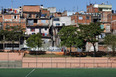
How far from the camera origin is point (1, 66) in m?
57.3

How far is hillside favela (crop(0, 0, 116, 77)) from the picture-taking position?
53.0m

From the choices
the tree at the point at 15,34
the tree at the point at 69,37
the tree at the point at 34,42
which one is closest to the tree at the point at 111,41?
the tree at the point at 69,37

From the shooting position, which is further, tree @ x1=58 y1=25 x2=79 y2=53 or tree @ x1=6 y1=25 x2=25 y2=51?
tree @ x1=6 y1=25 x2=25 y2=51

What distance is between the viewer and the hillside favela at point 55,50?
53000mm

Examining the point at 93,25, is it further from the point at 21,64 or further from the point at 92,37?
the point at 21,64

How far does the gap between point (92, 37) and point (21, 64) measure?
19.5m

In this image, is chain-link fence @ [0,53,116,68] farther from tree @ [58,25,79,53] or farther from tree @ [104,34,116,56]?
tree @ [58,25,79,53]

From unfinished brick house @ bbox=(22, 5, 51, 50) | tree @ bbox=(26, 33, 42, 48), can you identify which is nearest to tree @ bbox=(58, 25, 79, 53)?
tree @ bbox=(26, 33, 42, 48)

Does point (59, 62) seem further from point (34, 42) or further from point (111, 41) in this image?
point (111, 41)

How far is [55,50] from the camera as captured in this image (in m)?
→ 68.1

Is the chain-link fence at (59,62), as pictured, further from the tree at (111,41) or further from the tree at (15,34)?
the tree at (15,34)

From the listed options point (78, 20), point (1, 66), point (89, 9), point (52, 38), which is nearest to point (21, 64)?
point (1, 66)

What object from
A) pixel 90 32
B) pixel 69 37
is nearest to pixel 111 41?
pixel 90 32

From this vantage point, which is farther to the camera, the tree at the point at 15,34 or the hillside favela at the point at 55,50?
the tree at the point at 15,34
